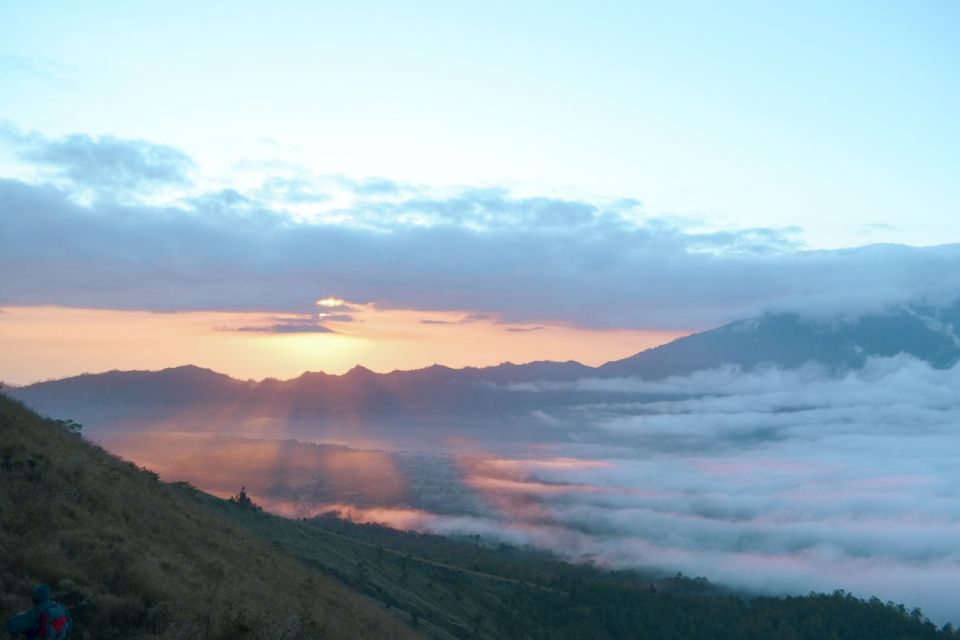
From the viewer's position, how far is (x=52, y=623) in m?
12.7

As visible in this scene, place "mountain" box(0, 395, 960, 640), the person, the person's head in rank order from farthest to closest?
"mountain" box(0, 395, 960, 640) → the person's head → the person

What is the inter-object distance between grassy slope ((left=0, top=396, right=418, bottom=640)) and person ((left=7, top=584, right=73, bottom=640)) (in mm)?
1784

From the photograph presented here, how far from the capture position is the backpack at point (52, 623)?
12703 millimetres

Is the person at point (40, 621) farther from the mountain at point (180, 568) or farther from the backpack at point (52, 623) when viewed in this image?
the mountain at point (180, 568)

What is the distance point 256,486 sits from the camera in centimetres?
10662

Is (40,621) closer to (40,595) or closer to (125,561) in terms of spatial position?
(40,595)

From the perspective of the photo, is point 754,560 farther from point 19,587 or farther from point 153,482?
point 19,587

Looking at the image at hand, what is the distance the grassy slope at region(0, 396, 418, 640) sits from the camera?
15469 mm

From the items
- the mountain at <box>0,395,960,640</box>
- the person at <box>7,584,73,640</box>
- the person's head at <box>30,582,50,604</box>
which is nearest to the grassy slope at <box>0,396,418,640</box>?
the mountain at <box>0,395,960,640</box>

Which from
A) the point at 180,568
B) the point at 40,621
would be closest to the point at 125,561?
the point at 180,568

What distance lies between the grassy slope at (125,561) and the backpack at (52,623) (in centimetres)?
182

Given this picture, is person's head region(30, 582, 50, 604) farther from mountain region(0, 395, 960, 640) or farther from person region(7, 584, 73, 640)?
mountain region(0, 395, 960, 640)

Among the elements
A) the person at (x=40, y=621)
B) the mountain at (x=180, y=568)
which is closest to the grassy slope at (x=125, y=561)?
the mountain at (x=180, y=568)

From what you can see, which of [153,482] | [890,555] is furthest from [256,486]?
[890,555]
